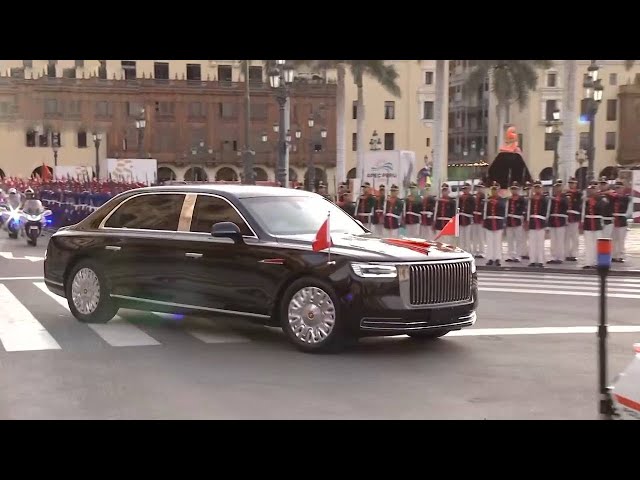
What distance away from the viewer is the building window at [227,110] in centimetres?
8650

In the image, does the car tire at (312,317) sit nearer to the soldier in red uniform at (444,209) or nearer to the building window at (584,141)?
the soldier in red uniform at (444,209)

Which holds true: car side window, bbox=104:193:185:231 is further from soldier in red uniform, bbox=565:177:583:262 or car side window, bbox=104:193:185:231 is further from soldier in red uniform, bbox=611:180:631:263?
soldier in red uniform, bbox=611:180:631:263

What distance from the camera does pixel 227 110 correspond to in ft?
284

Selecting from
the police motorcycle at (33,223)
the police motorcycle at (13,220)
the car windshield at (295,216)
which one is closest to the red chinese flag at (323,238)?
the car windshield at (295,216)

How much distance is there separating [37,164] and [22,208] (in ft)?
174

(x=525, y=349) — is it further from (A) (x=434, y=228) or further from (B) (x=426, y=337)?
(A) (x=434, y=228)

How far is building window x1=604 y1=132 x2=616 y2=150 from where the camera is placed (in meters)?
84.9

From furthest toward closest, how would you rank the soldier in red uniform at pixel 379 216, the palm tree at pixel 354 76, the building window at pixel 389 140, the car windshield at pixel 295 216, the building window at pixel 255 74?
the building window at pixel 389 140, the building window at pixel 255 74, the palm tree at pixel 354 76, the soldier in red uniform at pixel 379 216, the car windshield at pixel 295 216

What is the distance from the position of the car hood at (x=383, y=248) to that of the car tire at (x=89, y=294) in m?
2.64

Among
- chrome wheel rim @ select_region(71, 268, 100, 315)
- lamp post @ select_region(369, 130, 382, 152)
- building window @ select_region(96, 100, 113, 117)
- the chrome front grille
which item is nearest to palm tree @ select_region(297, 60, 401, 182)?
lamp post @ select_region(369, 130, 382, 152)

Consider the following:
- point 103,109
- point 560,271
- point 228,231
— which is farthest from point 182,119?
point 228,231

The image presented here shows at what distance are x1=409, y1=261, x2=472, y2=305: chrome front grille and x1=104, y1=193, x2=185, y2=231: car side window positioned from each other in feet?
9.98
